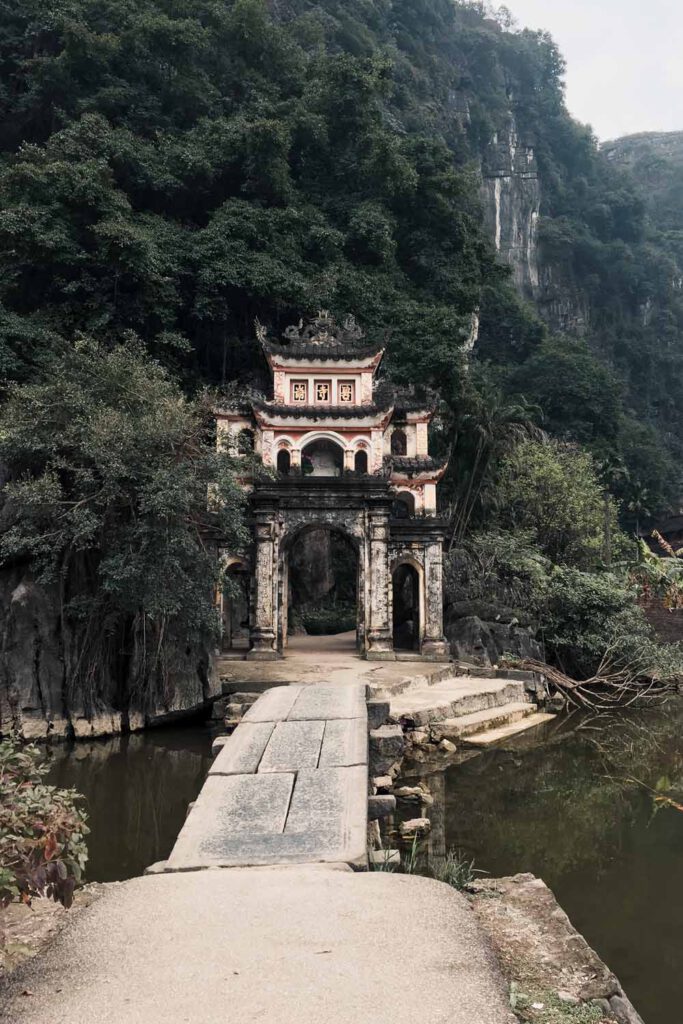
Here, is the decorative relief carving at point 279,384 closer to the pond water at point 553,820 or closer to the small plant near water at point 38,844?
the pond water at point 553,820

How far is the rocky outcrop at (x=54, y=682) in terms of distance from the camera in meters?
12.0

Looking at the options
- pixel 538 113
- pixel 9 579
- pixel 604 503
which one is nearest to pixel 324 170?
pixel 604 503

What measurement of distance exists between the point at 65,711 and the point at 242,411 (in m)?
12.0

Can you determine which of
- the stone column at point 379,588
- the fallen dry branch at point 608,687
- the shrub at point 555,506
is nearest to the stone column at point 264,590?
the stone column at point 379,588

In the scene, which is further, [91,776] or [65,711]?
[65,711]

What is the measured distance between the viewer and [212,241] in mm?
26031

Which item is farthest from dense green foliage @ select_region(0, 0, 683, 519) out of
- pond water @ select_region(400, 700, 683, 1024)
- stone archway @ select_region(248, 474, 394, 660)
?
pond water @ select_region(400, 700, 683, 1024)

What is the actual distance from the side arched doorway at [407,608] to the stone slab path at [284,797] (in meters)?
11.0

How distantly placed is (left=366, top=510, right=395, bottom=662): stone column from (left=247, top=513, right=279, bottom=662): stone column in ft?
8.00

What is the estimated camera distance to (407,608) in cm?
2455

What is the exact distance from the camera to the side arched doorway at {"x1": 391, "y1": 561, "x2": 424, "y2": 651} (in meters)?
19.5

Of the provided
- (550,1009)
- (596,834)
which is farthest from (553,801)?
(550,1009)

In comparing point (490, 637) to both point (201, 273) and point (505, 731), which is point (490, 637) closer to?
point (505, 731)

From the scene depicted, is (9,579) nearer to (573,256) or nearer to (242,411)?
(242,411)
